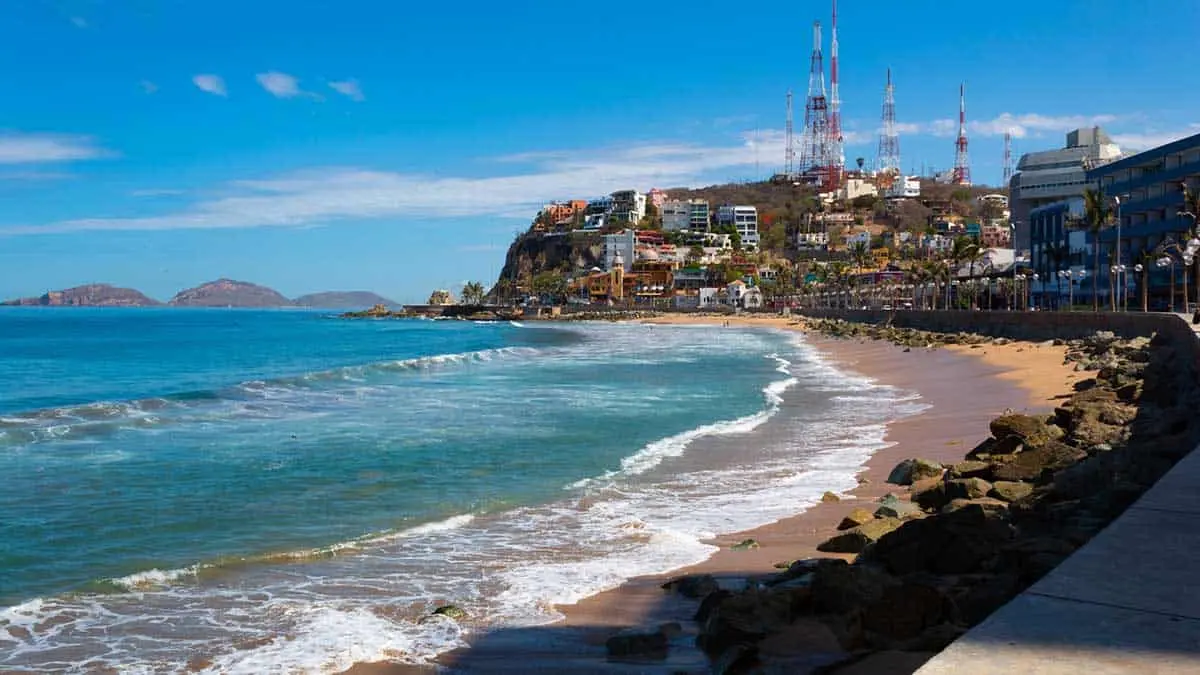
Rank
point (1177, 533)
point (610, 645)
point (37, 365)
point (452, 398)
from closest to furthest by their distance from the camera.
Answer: point (1177, 533) → point (610, 645) → point (452, 398) → point (37, 365)

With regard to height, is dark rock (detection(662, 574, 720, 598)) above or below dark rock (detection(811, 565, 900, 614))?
below

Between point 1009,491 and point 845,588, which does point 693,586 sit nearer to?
point 845,588

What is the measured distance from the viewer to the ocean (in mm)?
7668

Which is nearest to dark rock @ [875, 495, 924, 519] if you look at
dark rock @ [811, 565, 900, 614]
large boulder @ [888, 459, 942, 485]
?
large boulder @ [888, 459, 942, 485]

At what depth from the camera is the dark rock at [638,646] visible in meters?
6.66

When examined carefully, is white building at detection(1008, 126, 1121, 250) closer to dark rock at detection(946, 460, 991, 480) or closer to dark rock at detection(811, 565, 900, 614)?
dark rock at detection(946, 460, 991, 480)

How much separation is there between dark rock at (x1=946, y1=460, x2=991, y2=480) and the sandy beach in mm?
876

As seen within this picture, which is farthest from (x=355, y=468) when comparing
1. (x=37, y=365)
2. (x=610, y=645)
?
(x=37, y=365)

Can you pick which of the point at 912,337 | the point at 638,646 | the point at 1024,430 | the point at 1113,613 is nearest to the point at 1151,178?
the point at 912,337

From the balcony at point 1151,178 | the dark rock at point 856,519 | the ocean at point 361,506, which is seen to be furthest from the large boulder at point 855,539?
the balcony at point 1151,178

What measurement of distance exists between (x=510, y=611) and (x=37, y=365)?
164 ft

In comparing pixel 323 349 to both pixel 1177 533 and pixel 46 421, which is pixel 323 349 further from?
pixel 1177 533

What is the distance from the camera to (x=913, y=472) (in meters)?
12.5

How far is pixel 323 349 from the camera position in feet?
217
